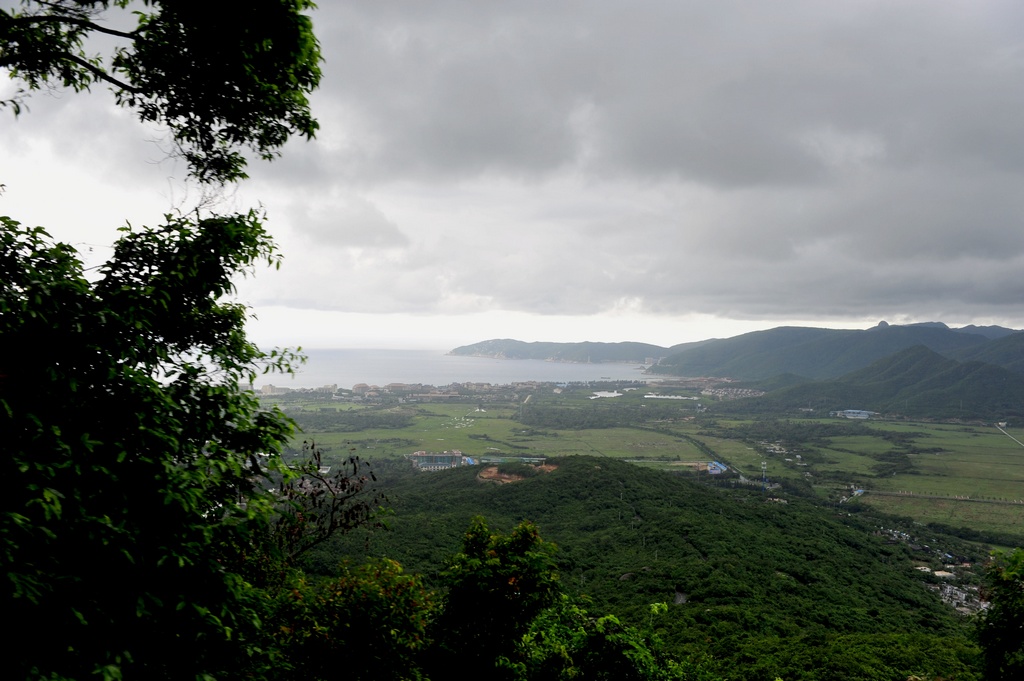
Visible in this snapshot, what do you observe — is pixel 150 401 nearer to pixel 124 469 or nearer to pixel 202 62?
pixel 124 469

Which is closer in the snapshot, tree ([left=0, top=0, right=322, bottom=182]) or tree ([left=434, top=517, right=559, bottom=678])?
tree ([left=0, top=0, right=322, bottom=182])

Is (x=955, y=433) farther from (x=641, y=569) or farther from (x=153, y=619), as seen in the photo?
(x=153, y=619)

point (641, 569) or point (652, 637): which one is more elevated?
point (652, 637)

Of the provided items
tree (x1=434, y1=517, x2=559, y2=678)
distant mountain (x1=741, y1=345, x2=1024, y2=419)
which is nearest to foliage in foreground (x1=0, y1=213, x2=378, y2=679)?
tree (x1=434, y1=517, x2=559, y2=678)

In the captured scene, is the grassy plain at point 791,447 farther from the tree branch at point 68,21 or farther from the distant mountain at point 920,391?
the tree branch at point 68,21

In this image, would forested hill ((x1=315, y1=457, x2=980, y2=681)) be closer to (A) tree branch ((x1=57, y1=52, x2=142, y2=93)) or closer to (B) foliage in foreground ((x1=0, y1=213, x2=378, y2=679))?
(B) foliage in foreground ((x1=0, y1=213, x2=378, y2=679))

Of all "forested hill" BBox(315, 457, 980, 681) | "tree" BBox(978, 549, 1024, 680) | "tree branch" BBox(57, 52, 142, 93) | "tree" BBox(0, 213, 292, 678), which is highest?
"tree branch" BBox(57, 52, 142, 93)

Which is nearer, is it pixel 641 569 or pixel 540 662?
pixel 540 662

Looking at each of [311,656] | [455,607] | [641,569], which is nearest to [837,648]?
[641,569]
